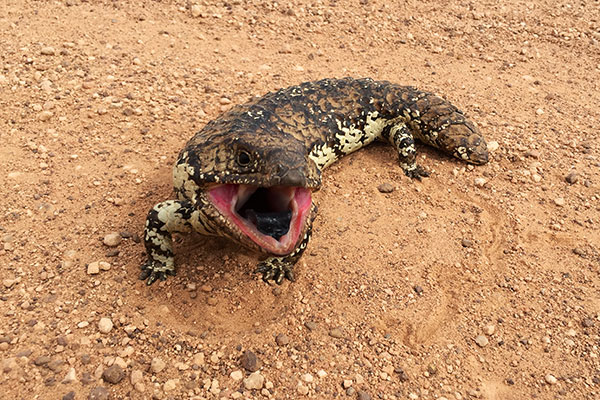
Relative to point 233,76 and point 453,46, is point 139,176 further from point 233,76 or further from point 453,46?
point 453,46

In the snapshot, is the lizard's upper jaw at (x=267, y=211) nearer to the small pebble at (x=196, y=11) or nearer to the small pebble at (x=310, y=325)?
the small pebble at (x=310, y=325)

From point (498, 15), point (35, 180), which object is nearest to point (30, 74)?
point (35, 180)

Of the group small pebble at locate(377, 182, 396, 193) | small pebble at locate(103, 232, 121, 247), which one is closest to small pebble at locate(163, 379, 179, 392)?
small pebble at locate(103, 232, 121, 247)

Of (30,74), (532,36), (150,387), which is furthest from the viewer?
(532,36)

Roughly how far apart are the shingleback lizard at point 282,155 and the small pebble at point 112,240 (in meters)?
0.38

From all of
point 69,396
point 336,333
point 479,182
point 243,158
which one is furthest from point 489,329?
point 69,396

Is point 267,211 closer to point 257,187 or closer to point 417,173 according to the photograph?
point 257,187

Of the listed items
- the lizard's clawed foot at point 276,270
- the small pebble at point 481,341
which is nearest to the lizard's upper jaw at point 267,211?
the lizard's clawed foot at point 276,270

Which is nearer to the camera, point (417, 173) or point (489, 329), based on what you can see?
A: point (489, 329)

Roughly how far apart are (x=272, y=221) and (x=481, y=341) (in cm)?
175

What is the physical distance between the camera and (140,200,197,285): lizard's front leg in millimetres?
4273

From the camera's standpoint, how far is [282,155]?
3.60 metres

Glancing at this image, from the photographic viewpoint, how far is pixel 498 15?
926 cm

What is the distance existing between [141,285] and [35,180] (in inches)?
68.1
